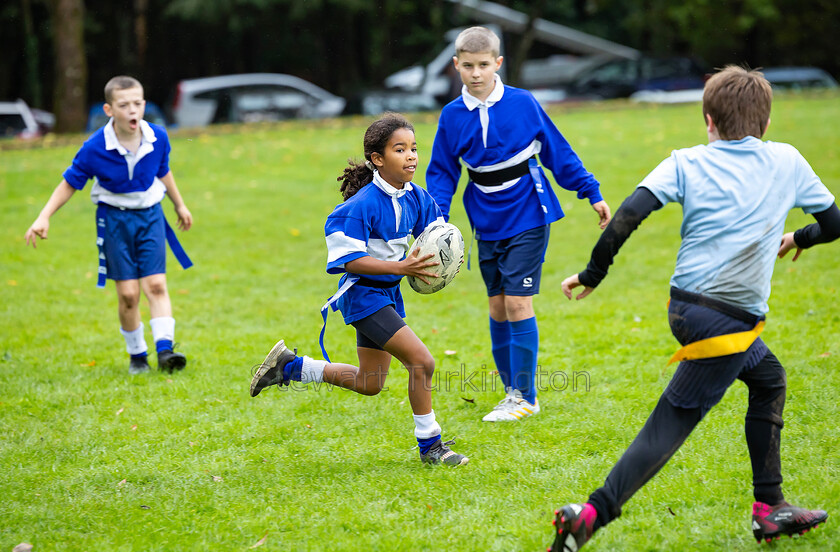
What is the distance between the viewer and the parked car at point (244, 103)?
25.5 metres

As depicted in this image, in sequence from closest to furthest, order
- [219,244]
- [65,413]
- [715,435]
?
[715,435]
[65,413]
[219,244]

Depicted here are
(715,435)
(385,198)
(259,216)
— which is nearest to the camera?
(385,198)

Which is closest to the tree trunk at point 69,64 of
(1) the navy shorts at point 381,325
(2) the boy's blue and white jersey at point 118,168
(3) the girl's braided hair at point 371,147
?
(2) the boy's blue and white jersey at point 118,168

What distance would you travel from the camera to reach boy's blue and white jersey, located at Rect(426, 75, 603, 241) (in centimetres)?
504

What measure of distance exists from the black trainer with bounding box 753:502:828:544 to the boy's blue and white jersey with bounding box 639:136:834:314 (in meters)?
0.82

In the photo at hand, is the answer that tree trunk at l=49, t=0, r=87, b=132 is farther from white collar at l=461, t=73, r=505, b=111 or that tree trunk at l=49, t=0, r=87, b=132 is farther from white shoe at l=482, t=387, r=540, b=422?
white shoe at l=482, t=387, r=540, b=422

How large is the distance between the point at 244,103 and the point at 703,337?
23.8m

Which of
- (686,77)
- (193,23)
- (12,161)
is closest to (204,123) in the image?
(12,161)

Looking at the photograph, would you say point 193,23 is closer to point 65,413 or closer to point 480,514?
point 65,413

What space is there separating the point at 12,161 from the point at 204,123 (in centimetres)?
903

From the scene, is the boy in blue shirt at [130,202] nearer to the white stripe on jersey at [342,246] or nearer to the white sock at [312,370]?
the white sock at [312,370]

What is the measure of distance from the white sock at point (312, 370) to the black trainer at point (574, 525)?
6.19ft

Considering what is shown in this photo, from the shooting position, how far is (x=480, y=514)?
3.87 meters

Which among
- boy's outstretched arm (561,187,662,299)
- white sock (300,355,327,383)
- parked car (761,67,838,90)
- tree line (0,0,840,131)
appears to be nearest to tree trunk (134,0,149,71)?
tree line (0,0,840,131)
